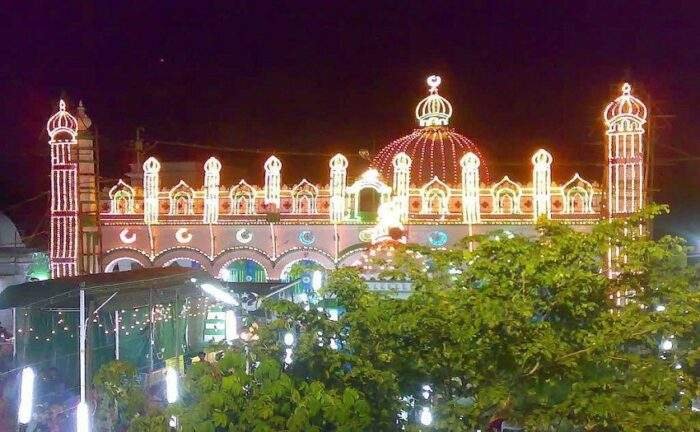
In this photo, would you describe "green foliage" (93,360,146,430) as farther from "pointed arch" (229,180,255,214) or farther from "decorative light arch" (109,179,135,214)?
"decorative light arch" (109,179,135,214)

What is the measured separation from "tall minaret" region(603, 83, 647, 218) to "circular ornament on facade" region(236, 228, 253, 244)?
1107 centimetres

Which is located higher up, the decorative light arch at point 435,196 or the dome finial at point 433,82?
the dome finial at point 433,82

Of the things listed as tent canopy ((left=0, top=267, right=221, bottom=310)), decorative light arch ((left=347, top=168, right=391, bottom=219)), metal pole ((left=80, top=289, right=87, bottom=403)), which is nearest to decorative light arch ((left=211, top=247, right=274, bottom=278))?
decorative light arch ((left=347, top=168, right=391, bottom=219))

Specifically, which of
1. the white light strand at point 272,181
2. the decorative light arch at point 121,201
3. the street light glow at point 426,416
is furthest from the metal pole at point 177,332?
the decorative light arch at point 121,201

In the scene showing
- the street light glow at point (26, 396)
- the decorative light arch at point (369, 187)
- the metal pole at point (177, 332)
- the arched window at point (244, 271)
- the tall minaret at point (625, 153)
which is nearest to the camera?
the street light glow at point (26, 396)

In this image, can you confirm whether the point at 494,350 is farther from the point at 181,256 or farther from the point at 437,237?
the point at 181,256

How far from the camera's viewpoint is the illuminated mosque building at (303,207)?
2148cm

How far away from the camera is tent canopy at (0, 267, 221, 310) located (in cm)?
1087

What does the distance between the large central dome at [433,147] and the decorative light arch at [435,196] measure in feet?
4.29

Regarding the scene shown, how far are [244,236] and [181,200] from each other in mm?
2408

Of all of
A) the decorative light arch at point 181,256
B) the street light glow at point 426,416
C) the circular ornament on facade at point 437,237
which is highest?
the circular ornament on facade at point 437,237

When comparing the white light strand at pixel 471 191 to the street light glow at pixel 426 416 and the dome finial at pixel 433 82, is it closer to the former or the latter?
the dome finial at pixel 433 82

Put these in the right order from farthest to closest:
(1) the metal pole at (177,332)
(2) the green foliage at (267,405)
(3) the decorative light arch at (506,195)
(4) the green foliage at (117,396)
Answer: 1. (3) the decorative light arch at (506,195)
2. (1) the metal pole at (177,332)
3. (4) the green foliage at (117,396)
4. (2) the green foliage at (267,405)

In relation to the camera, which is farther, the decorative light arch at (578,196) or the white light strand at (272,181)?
the white light strand at (272,181)
